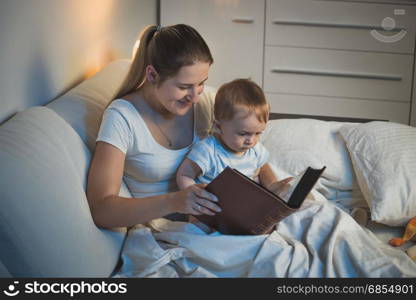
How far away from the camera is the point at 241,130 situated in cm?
167

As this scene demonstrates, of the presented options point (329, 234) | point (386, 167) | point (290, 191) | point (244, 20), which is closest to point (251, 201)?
point (290, 191)

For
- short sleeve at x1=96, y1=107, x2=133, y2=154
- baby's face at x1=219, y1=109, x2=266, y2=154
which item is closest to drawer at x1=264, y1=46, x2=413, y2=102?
baby's face at x1=219, y1=109, x2=266, y2=154

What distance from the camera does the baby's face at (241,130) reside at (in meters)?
1.66

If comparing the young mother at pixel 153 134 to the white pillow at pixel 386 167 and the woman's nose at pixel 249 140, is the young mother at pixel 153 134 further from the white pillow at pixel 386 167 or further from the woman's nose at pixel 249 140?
the white pillow at pixel 386 167

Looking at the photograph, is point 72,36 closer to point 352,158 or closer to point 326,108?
point 352,158

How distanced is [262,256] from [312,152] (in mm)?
804

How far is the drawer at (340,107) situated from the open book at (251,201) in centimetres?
239

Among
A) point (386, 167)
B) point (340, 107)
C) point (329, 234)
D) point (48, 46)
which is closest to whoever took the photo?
point (329, 234)

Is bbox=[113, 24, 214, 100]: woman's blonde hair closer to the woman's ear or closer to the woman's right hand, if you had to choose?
the woman's ear

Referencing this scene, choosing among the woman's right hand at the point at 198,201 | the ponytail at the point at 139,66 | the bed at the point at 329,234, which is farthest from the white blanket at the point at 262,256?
the ponytail at the point at 139,66

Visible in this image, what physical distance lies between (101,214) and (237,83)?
549mm

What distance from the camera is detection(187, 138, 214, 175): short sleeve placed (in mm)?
1673

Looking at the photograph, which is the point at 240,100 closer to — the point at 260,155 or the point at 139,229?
the point at 260,155

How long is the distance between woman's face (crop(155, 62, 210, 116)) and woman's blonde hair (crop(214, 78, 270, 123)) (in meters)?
0.09
